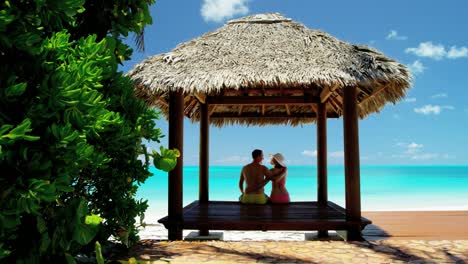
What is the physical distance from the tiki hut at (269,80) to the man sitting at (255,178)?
257 millimetres

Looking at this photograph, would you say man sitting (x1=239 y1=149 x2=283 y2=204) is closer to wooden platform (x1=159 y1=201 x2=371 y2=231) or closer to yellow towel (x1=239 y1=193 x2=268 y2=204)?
yellow towel (x1=239 y1=193 x2=268 y2=204)

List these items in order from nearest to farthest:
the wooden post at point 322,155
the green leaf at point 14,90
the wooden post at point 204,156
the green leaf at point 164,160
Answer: the green leaf at point 14,90 < the green leaf at point 164,160 < the wooden post at point 322,155 < the wooden post at point 204,156

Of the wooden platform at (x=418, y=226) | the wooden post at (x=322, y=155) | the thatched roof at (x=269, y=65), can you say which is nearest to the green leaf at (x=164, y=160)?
the thatched roof at (x=269, y=65)

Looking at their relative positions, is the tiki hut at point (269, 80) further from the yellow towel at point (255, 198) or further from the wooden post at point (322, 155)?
the wooden post at point (322, 155)

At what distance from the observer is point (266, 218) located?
5031 millimetres

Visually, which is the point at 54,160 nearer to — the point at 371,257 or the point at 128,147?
the point at 128,147

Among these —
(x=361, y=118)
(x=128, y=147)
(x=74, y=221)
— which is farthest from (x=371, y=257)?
(x=361, y=118)

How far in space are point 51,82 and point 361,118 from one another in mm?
5897

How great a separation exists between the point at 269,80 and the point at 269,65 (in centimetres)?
34

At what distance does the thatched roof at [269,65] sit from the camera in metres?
4.72

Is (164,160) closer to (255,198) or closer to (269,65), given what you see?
(269,65)

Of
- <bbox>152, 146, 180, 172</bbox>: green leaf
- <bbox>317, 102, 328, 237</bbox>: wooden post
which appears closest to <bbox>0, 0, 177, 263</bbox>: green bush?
<bbox>152, 146, 180, 172</bbox>: green leaf

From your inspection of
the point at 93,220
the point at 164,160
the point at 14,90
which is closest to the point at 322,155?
the point at 164,160

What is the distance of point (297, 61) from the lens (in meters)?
5.07
